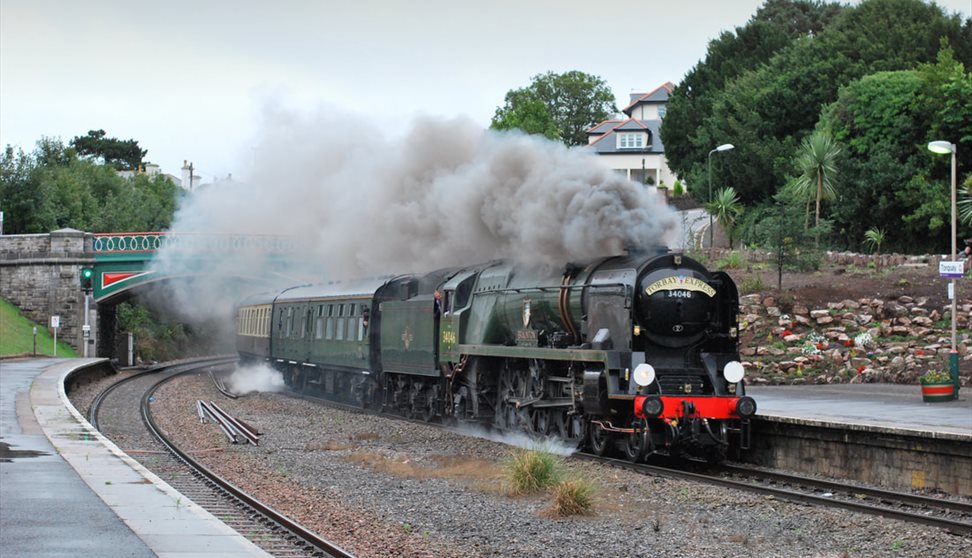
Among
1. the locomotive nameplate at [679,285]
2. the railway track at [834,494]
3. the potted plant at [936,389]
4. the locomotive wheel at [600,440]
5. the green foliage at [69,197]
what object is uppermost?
the green foliage at [69,197]

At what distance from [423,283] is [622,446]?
8.21 m

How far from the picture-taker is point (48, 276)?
56938 mm

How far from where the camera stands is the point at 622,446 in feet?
54.4

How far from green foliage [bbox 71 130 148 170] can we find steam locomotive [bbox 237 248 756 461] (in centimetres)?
10567

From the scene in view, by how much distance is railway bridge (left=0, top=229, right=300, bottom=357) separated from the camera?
176ft

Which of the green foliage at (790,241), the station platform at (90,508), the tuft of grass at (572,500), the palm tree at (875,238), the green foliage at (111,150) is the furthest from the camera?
the green foliage at (111,150)

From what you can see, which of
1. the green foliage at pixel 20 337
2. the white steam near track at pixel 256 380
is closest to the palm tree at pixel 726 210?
the white steam near track at pixel 256 380

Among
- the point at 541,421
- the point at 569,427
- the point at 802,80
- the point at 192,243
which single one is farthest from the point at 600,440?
Answer: the point at 802,80

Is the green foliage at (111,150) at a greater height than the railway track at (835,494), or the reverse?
the green foliage at (111,150)

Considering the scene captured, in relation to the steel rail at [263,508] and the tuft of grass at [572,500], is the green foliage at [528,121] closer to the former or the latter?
the steel rail at [263,508]

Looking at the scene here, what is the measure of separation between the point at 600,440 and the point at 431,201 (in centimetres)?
889

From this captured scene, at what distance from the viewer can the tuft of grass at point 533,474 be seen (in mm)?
13898

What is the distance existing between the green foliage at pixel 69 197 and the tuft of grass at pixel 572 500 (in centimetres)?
6051

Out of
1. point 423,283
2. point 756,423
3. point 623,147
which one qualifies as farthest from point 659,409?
point 623,147
